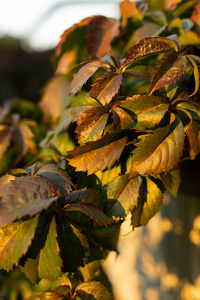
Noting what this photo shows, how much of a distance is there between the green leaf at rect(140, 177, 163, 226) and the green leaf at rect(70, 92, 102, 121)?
161 millimetres

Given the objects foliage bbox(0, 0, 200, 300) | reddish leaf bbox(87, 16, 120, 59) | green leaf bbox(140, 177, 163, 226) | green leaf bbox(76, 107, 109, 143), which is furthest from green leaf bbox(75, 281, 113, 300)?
reddish leaf bbox(87, 16, 120, 59)

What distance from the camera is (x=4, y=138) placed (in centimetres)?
72

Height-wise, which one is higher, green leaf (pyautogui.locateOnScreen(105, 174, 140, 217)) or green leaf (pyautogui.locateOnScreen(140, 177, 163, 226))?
green leaf (pyautogui.locateOnScreen(105, 174, 140, 217))

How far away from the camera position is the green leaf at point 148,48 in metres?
0.44

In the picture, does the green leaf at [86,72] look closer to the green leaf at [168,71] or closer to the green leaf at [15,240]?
the green leaf at [168,71]

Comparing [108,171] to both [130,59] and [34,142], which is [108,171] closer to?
[130,59]

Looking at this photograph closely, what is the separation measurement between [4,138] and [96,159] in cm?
38

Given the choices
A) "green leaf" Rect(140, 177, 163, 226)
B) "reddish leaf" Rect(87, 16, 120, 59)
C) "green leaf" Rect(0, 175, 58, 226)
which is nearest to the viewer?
"green leaf" Rect(0, 175, 58, 226)

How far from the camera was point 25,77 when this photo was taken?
157 inches

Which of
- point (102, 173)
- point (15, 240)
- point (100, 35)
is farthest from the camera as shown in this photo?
point (100, 35)

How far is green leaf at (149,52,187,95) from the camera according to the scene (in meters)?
0.42

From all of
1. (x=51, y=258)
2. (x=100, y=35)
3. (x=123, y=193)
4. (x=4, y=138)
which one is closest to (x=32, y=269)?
(x=51, y=258)

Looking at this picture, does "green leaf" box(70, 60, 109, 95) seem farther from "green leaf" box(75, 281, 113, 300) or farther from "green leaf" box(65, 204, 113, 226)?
"green leaf" box(75, 281, 113, 300)

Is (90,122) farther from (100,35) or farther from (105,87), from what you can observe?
(100,35)
